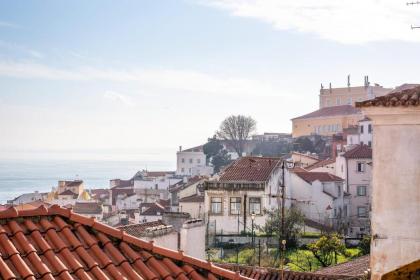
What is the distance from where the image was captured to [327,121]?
289ft

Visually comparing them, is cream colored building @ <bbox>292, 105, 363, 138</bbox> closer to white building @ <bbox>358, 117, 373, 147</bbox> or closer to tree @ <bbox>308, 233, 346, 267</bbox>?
white building @ <bbox>358, 117, 373, 147</bbox>

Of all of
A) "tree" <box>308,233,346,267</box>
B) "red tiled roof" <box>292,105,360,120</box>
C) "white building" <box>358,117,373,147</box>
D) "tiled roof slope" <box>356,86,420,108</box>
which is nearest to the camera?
"tiled roof slope" <box>356,86,420,108</box>

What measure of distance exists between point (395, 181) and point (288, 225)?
963 inches

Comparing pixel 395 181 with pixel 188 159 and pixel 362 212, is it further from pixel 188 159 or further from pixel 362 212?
pixel 188 159

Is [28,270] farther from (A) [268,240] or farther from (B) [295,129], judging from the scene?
(B) [295,129]

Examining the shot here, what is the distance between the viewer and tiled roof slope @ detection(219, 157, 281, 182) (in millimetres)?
37375

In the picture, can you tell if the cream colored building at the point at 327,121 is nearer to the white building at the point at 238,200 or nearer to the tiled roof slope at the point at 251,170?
the tiled roof slope at the point at 251,170

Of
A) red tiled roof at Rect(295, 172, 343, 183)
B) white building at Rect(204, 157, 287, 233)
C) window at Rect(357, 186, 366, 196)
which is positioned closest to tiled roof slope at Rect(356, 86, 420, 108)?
white building at Rect(204, 157, 287, 233)

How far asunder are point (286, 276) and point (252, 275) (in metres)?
1.11

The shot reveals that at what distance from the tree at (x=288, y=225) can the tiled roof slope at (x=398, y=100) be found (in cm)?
2334

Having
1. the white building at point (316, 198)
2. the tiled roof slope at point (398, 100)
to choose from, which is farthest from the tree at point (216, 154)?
the tiled roof slope at point (398, 100)

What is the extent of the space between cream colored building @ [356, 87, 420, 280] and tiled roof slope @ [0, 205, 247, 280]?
3.47m

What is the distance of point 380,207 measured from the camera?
870cm

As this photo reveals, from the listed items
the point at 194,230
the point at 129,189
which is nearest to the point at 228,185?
the point at 194,230
